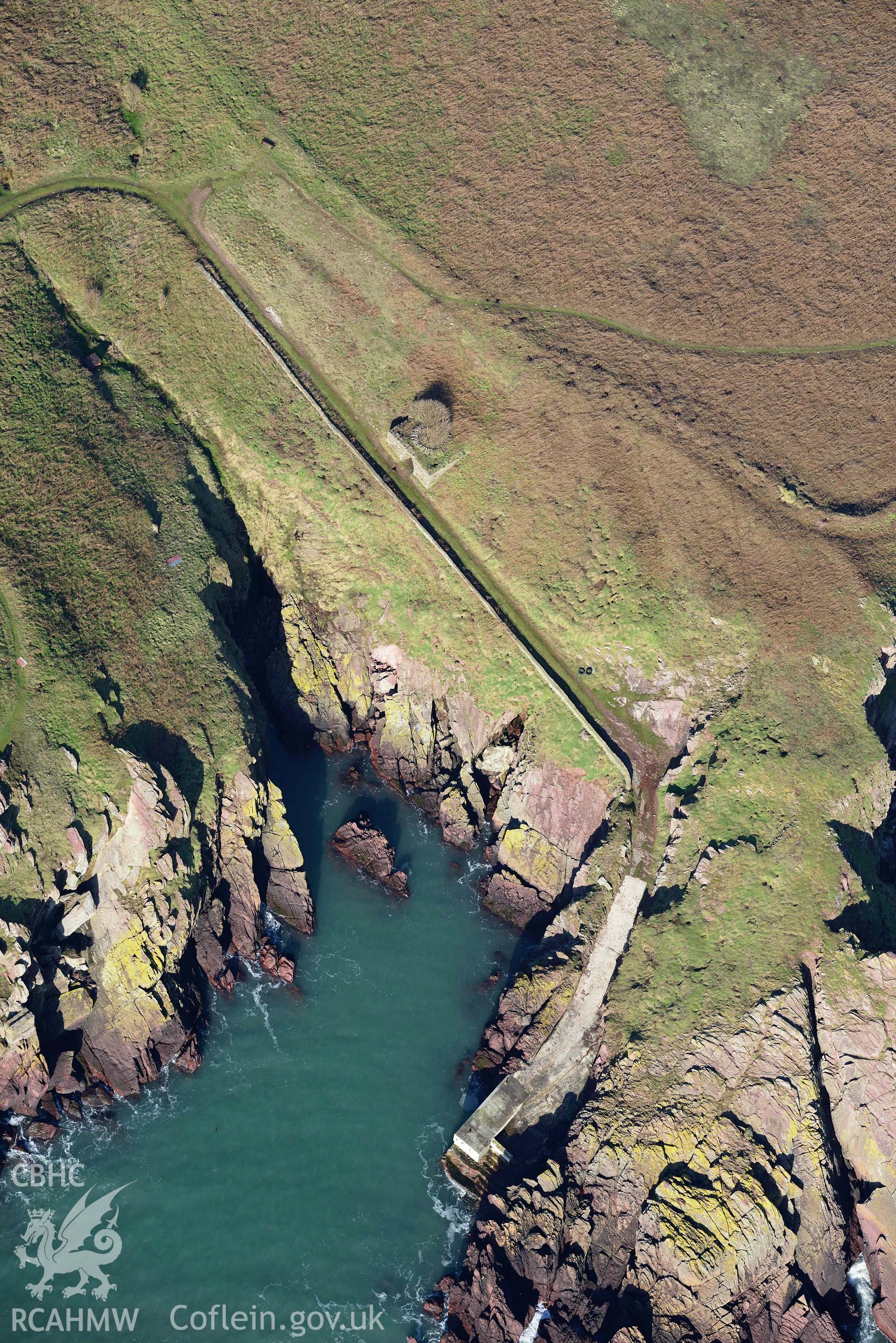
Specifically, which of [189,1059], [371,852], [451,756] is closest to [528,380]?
[451,756]

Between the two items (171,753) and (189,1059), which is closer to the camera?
(189,1059)

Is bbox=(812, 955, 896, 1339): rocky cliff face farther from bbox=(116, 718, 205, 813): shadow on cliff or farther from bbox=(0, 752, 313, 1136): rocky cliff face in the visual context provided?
bbox=(116, 718, 205, 813): shadow on cliff

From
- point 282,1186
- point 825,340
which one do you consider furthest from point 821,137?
point 282,1186

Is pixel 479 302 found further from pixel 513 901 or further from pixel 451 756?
pixel 513 901

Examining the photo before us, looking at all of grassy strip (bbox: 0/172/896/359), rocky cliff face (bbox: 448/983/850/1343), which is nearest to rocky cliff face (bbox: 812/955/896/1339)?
rocky cliff face (bbox: 448/983/850/1343)

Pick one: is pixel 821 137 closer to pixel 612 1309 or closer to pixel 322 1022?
pixel 322 1022

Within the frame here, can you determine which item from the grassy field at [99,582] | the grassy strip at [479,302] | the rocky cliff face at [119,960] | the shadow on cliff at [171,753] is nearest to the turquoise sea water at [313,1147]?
the rocky cliff face at [119,960]

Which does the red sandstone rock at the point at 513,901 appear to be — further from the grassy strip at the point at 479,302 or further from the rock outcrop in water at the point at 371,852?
the grassy strip at the point at 479,302
